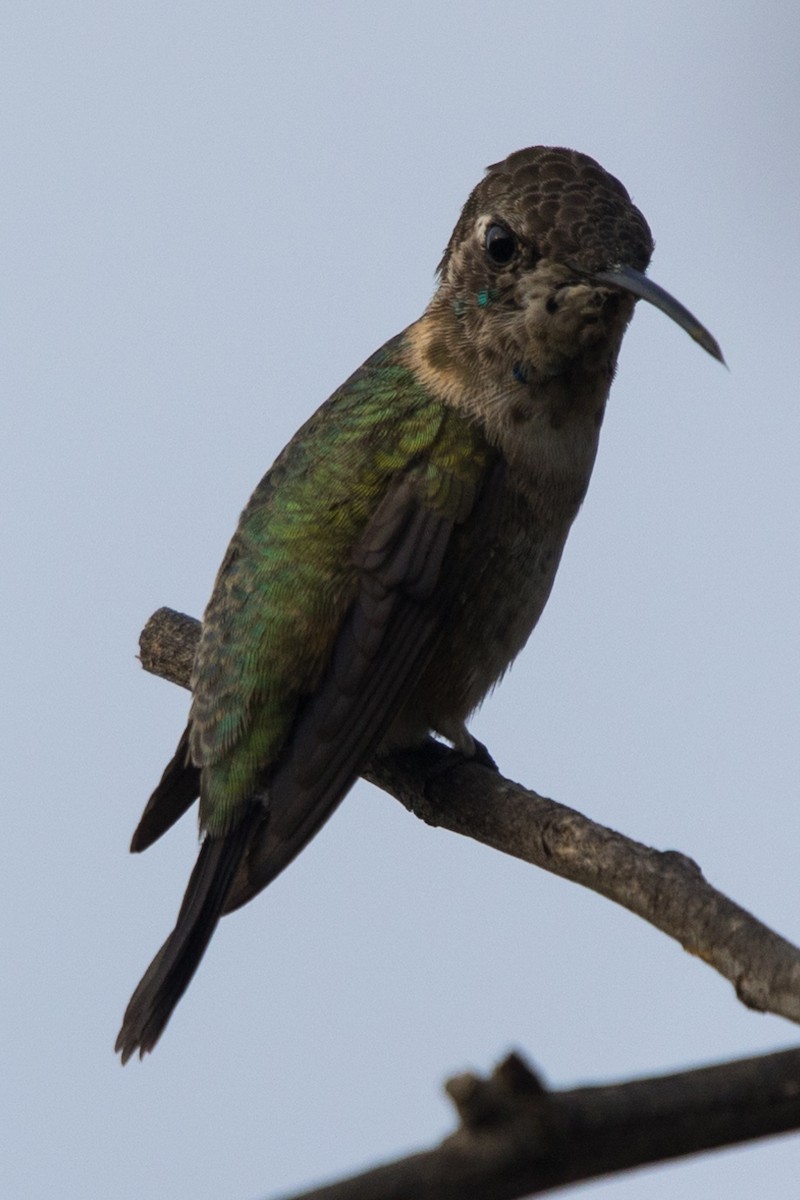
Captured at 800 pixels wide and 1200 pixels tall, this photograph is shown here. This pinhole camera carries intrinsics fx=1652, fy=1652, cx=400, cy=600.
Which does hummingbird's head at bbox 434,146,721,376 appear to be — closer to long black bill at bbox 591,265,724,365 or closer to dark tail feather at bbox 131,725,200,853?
long black bill at bbox 591,265,724,365

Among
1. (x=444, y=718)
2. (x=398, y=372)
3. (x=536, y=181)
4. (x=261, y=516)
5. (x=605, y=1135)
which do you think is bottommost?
(x=605, y=1135)

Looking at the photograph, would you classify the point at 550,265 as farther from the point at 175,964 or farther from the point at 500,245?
the point at 175,964

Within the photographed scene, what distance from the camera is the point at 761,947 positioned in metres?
3.11

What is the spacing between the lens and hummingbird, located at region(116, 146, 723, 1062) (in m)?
4.60

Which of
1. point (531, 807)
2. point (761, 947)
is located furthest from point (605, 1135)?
point (531, 807)

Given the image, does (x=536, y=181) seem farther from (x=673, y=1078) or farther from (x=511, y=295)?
(x=673, y=1078)

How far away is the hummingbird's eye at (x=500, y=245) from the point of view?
16.2 ft

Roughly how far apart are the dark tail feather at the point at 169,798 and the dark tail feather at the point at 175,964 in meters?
0.64

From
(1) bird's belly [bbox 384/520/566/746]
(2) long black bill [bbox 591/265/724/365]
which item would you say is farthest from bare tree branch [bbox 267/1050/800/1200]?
(1) bird's belly [bbox 384/520/566/746]

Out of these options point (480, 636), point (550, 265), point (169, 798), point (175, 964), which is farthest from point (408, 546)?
point (175, 964)

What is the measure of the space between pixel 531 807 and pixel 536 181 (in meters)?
1.92

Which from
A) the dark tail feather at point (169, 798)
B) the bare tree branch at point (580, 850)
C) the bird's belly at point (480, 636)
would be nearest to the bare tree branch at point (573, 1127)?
the bare tree branch at point (580, 850)

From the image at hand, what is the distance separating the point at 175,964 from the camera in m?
4.46

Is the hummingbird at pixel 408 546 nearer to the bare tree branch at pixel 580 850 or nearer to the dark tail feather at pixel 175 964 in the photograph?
the dark tail feather at pixel 175 964
